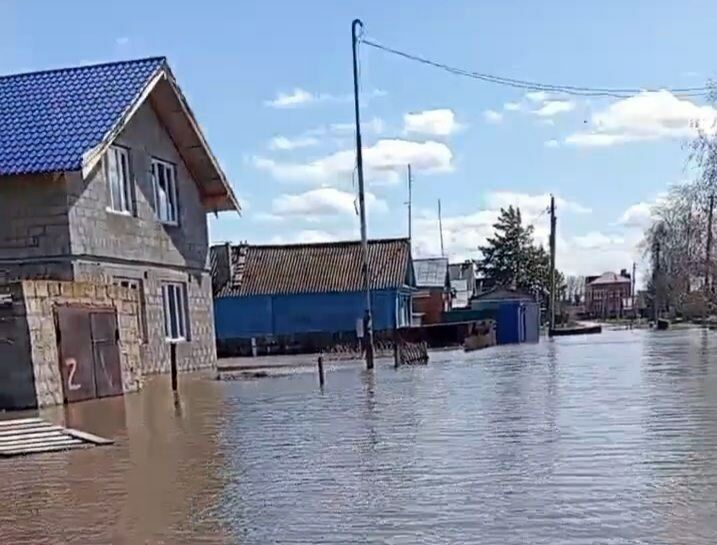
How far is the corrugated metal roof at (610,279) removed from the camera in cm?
14232

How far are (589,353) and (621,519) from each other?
87.0ft

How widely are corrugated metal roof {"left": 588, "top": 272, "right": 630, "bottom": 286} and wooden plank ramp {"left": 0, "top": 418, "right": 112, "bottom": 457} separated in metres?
135

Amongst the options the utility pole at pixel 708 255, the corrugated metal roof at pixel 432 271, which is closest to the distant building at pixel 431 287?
the corrugated metal roof at pixel 432 271

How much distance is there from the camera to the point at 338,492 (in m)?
8.68

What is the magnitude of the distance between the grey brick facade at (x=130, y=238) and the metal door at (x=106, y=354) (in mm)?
2925

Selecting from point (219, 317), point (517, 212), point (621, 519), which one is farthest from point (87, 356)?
point (517, 212)

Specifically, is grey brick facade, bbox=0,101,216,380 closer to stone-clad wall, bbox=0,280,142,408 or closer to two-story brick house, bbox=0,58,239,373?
two-story brick house, bbox=0,58,239,373

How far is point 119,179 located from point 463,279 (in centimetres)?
7562

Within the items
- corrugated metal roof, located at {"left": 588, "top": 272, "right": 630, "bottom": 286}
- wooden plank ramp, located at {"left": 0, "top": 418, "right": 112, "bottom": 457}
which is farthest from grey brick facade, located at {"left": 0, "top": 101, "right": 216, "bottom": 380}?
corrugated metal roof, located at {"left": 588, "top": 272, "right": 630, "bottom": 286}

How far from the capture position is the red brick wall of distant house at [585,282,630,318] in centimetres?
11481

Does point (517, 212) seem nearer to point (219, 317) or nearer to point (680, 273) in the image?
point (680, 273)

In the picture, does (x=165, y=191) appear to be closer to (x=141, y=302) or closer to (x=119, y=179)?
(x=119, y=179)

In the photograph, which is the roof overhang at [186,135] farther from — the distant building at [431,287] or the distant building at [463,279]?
the distant building at [463,279]

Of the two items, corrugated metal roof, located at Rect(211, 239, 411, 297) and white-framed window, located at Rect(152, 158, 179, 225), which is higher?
white-framed window, located at Rect(152, 158, 179, 225)
